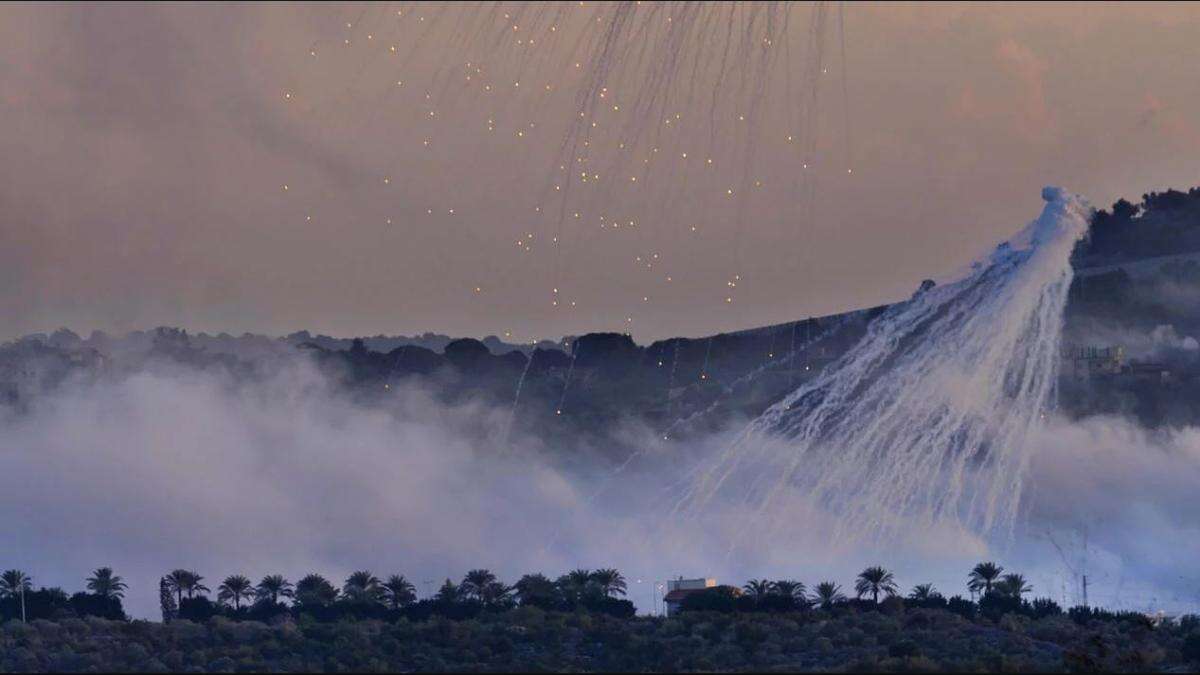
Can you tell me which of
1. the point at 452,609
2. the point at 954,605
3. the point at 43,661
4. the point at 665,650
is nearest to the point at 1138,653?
the point at 665,650

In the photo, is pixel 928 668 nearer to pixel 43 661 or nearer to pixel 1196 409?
pixel 43 661

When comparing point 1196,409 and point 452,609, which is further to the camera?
point 1196,409

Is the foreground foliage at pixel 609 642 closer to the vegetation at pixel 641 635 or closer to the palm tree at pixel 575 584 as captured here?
the vegetation at pixel 641 635

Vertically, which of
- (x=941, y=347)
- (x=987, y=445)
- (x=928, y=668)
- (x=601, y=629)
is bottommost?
(x=928, y=668)

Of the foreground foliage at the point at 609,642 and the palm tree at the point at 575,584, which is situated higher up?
the palm tree at the point at 575,584

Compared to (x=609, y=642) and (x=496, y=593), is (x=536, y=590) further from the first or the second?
(x=609, y=642)

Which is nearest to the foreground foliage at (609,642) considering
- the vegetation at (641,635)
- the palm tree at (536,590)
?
the vegetation at (641,635)
